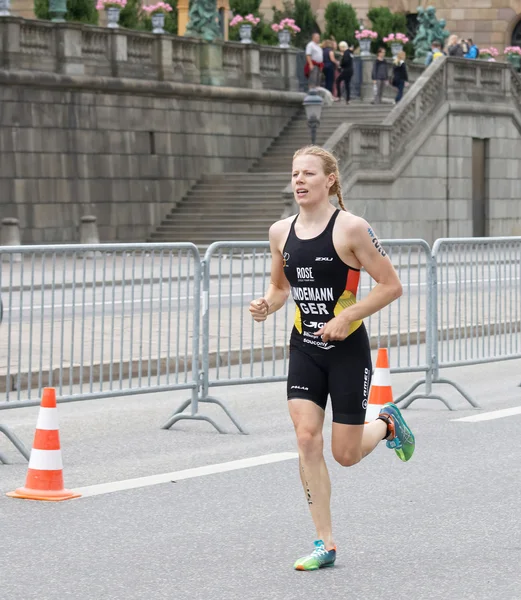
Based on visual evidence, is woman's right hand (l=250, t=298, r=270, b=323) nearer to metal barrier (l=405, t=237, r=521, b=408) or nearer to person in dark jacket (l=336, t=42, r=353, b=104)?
metal barrier (l=405, t=237, r=521, b=408)

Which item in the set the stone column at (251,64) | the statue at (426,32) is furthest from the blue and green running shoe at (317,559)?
the statue at (426,32)

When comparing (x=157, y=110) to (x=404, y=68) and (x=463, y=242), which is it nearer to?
(x=404, y=68)

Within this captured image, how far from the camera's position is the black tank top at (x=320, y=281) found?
653 cm

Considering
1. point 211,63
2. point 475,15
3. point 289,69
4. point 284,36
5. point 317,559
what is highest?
point 475,15

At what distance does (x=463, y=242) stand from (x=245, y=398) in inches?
83.1

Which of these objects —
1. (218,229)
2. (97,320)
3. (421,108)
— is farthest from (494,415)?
(421,108)

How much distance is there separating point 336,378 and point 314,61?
35.5 meters

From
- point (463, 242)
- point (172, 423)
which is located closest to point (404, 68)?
point (463, 242)

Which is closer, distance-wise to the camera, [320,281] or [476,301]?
[320,281]

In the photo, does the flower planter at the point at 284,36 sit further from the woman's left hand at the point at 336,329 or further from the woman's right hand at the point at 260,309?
the woman's left hand at the point at 336,329

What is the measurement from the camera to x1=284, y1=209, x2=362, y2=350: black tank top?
257 inches

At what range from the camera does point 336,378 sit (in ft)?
21.4

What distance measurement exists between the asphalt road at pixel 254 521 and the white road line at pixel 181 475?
0.08 m

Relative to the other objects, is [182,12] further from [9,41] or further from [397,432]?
[397,432]
